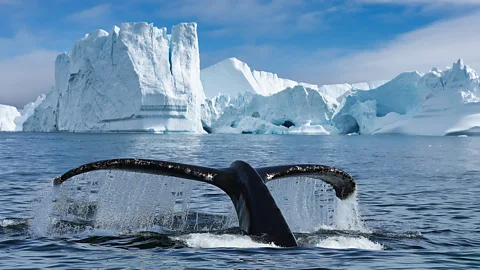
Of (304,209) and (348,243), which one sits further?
(304,209)

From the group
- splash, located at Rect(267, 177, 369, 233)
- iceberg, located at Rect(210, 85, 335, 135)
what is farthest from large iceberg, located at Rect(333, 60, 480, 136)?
splash, located at Rect(267, 177, 369, 233)

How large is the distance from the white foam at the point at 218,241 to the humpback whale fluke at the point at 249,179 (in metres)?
0.09

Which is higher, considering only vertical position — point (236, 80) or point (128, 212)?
point (236, 80)

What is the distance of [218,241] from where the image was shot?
6727mm

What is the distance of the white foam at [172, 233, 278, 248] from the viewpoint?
6051mm

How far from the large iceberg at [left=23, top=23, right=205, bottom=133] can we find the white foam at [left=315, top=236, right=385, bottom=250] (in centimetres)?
6189

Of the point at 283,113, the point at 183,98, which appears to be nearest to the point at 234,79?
the point at 283,113

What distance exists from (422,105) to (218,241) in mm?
67140

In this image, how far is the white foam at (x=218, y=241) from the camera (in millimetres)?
6051

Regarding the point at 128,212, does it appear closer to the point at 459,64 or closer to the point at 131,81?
the point at 459,64

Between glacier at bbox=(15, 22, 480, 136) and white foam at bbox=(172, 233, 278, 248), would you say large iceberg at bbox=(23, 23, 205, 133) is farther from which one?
white foam at bbox=(172, 233, 278, 248)

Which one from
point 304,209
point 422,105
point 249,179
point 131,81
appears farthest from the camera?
point 422,105

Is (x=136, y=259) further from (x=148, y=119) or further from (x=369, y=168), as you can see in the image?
(x=148, y=119)

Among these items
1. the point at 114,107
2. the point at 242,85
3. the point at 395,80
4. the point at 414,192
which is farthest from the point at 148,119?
the point at 414,192
